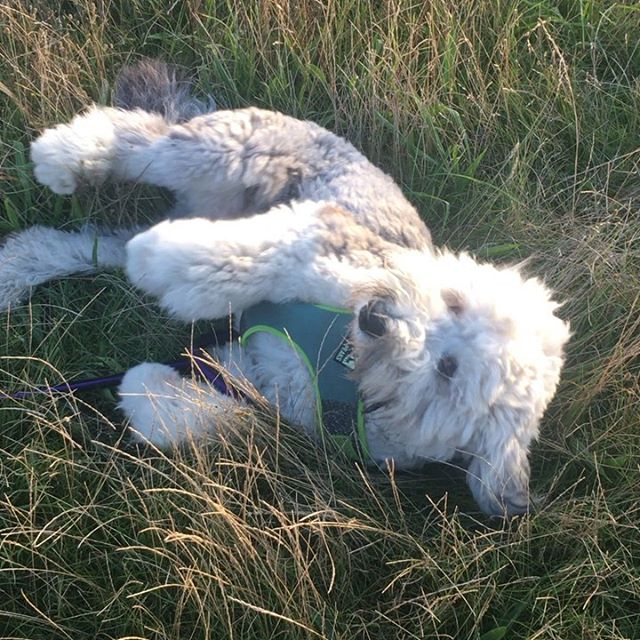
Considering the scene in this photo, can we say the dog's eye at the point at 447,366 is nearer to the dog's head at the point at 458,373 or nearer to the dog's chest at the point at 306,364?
the dog's head at the point at 458,373

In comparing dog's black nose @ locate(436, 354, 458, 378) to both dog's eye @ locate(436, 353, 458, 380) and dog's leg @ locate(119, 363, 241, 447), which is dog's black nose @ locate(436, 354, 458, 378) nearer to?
dog's eye @ locate(436, 353, 458, 380)

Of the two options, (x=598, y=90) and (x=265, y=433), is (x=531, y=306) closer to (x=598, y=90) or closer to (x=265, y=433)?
(x=265, y=433)

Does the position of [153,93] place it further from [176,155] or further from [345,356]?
[345,356]

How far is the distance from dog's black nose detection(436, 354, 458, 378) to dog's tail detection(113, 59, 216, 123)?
176cm

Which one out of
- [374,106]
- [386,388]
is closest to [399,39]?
[374,106]

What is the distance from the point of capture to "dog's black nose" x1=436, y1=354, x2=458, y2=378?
257 cm

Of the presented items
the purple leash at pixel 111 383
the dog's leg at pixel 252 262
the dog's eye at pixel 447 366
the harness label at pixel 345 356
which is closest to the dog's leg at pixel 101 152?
the dog's leg at pixel 252 262

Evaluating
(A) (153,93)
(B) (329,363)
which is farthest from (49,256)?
(B) (329,363)

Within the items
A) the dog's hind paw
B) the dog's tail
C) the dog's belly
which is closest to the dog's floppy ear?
the dog's belly

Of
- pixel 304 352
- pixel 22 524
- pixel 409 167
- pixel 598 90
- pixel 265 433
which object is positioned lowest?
pixel 22 524

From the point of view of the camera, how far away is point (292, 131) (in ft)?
10.5

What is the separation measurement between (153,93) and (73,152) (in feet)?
1.79

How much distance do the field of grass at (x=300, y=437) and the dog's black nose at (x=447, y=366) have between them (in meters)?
0.50

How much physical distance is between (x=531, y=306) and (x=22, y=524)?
6.65ft
